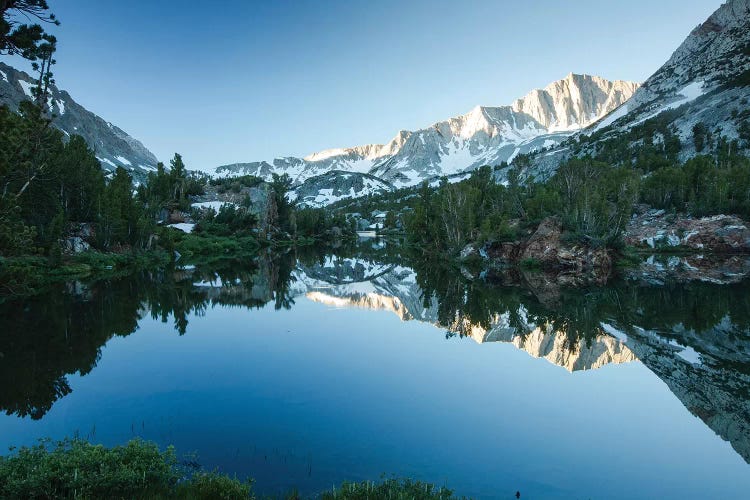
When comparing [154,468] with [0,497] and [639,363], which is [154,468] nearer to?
[0,497]

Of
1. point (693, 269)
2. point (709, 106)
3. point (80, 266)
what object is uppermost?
point (709, 106)

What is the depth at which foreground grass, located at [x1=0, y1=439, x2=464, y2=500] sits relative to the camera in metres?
7.21

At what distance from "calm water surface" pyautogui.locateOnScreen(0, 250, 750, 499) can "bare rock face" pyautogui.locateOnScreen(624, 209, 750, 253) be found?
136 ft

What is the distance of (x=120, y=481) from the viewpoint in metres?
7.59

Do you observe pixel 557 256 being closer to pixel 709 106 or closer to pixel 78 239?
pixel 78 239

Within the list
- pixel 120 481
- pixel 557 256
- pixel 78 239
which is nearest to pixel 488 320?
pixel 120 481

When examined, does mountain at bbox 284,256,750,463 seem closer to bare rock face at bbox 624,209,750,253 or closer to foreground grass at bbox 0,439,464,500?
foreground grass at bbox 0,439,464,500

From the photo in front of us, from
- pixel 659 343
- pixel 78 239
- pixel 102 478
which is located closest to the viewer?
pixel 102 478

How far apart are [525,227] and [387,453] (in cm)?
5720

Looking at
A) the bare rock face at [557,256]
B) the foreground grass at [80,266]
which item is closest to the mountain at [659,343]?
the bare rock face at [557,256]

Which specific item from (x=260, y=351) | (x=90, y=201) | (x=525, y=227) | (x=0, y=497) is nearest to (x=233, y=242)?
(x=90, y=201)

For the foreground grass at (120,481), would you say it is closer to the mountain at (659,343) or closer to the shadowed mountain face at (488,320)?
the shadowed mountain face at (488,320)

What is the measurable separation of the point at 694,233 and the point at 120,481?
81018 millimetres

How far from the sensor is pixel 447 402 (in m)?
14.2
